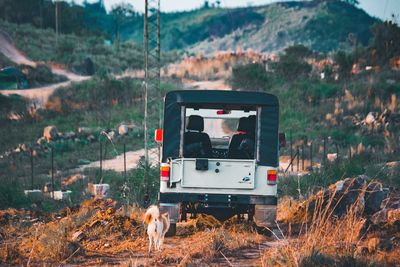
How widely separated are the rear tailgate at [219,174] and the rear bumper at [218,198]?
6.2 inches

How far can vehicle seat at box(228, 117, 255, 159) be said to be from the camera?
13367 mm

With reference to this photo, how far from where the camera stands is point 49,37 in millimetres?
71250

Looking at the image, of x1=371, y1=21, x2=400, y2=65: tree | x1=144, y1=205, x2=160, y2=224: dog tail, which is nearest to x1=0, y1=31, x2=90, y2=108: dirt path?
x1=371, y1=21, x2=400, y2=65: tree

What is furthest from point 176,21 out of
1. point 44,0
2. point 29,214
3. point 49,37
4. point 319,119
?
point 29,214

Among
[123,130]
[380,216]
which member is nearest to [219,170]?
[380,216]

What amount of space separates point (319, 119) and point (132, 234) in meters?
24.7

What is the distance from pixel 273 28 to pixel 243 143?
94.0m

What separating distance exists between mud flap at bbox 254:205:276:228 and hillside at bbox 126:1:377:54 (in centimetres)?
7912

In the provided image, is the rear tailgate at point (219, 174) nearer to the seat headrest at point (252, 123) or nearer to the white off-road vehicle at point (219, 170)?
the white off-road vehicle at point (219, 170)

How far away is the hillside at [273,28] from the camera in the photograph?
9975 cm

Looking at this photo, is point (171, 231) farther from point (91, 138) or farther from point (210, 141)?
point (91, 138)

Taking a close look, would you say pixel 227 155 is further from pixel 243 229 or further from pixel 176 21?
pixel 176 21

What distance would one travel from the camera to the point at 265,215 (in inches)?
488

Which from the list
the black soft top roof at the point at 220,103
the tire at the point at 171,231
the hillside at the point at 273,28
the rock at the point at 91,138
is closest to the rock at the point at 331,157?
the rock at the point at 91,138
